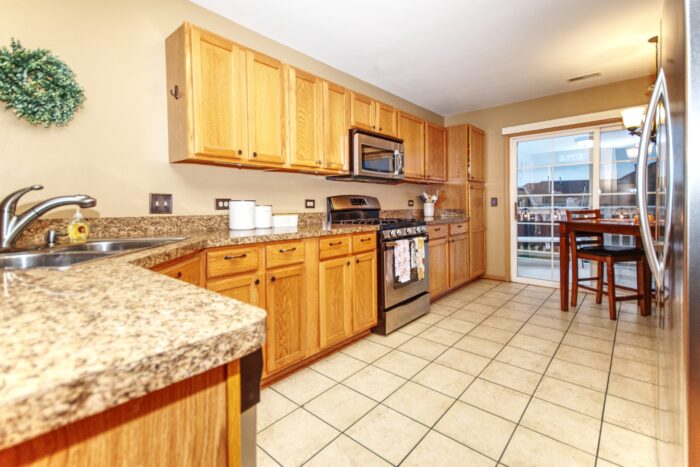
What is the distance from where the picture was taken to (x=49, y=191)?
1686mm

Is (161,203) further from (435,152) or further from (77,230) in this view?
(435,152)

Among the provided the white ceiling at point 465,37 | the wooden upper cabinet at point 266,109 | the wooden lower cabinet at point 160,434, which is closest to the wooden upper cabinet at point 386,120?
the white ceiling at point 465,37

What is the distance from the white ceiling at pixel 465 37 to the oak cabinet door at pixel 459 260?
182 centimetres

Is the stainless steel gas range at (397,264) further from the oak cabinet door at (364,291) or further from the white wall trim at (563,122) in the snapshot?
the white wall trim at (563,122)

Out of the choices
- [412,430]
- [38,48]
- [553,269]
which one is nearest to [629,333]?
[553,269]

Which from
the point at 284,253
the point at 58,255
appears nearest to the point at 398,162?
the point at 284,253

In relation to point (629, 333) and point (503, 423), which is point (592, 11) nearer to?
point (629, 333)

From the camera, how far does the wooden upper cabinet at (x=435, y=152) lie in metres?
4.01

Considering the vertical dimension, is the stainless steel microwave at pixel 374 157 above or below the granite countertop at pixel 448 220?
above

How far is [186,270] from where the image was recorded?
157 centimetres

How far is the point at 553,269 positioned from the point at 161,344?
4.81m

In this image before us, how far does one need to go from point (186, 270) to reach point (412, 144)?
9.60 ft

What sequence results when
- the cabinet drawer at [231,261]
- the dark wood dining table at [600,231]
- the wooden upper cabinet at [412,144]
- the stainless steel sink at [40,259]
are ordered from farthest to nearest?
the wooden upper cabinet at [412,144], the dark wood dining table at [600,231], the cabinet drawer at [231,261], the stainless steel sink at [40,259]

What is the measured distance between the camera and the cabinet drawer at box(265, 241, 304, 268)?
199 cm
